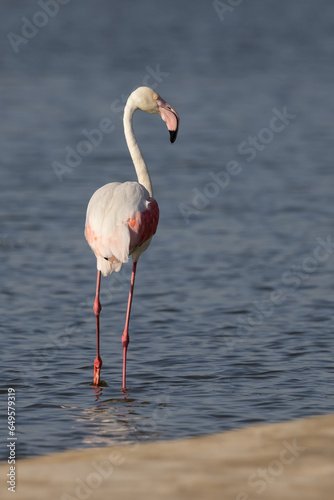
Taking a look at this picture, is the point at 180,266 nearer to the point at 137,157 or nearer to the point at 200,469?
the point at 137,157

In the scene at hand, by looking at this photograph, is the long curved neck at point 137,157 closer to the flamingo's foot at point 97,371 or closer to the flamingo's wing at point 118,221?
the flamingo's wing at point 118,221

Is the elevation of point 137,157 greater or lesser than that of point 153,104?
lesser

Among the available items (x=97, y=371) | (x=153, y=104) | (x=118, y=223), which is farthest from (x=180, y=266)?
(x=118, y=223)

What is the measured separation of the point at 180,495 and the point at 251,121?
17.7 metres

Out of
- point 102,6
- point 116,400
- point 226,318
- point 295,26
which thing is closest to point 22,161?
point 226,318

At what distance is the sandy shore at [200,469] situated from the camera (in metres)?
5.47

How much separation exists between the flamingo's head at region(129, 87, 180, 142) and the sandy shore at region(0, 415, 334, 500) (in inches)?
118

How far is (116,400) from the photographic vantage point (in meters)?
7.92

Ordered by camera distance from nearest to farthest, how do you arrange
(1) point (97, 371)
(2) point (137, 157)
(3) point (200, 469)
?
(3) point (200, 469) → (1) point (97, 371) → (2) point (137, 157)

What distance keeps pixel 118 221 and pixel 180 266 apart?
163 inches

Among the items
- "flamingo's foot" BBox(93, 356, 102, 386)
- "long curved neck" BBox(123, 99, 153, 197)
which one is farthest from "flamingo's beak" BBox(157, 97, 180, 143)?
"flamingo's foot" BBox(93, 356, 102, 386)

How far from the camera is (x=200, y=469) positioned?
583 centimetres

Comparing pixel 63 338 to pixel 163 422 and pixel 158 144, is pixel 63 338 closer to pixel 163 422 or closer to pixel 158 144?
pixel 163 422

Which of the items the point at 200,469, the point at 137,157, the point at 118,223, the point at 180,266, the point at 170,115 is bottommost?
the point at 180,266
